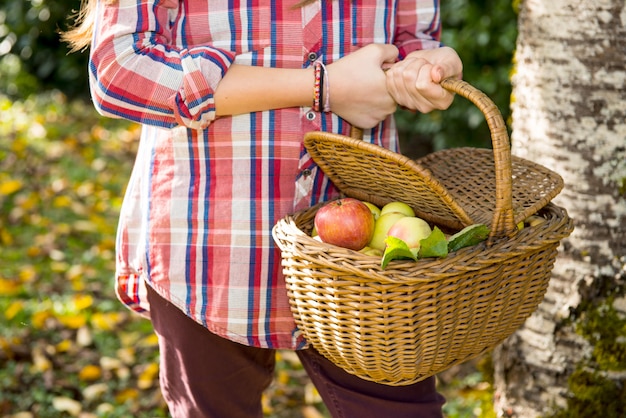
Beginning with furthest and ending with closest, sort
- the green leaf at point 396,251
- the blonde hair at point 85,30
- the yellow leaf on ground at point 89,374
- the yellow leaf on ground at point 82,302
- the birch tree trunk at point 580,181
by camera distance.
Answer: the yellow leaf on ground at point 82,302 → the yellow leaf on ground at point 89,374 → the birch tree trunk at point 580,181 → the blonde hair at point 85,30 → the green leaf at point 396,251

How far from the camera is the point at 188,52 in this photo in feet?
5.37

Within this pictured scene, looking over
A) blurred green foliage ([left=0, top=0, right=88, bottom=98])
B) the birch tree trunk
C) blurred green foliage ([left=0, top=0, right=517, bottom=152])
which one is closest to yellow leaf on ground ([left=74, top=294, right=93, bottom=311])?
blurred green foliage ([left=0, top=0, right=517, bottom=152])

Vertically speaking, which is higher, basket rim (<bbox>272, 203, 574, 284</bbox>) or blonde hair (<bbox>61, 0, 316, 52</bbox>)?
blonde hair (<bbox>61, 0, 316, 52</bbox>)

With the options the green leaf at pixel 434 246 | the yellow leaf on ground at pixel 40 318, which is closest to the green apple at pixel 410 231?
the green leaf at pixel 434 246

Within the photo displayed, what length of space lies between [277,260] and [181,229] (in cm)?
22

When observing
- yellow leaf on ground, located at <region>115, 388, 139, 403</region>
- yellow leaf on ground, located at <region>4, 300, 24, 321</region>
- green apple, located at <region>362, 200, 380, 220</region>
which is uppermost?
green apple, located at <region>362, 200, 380, 220</region>

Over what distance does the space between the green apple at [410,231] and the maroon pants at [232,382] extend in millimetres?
385

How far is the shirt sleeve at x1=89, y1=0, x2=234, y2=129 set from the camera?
160 centimetres

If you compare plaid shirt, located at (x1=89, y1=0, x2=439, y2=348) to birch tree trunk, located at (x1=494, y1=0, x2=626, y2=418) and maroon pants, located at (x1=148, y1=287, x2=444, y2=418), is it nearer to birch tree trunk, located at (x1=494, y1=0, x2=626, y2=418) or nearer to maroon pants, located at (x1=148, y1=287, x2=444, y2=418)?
maroon pants, located at (x1=148, y1=287, x2=444, y2=418)

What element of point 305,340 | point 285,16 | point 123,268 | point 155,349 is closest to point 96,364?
point 155,349

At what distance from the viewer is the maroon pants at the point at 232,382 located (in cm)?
173

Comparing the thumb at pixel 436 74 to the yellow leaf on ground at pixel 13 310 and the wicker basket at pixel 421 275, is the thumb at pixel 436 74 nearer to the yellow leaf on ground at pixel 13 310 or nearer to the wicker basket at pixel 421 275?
the wicker basket at pixel 421 275

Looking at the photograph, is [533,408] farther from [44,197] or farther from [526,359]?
[44,197]

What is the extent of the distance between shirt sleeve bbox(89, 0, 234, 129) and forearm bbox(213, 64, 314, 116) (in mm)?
22
